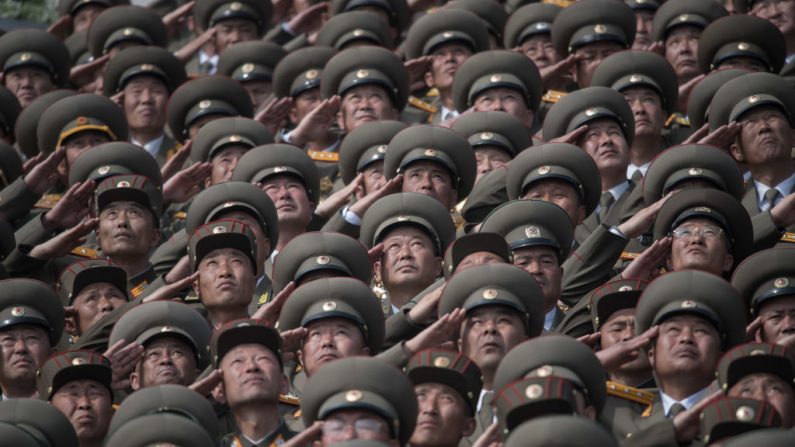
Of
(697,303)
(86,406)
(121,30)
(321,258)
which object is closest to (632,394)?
(697,303)

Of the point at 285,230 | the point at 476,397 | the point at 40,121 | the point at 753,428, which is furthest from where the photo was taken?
the point at 40,121

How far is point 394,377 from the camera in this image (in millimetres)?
15547

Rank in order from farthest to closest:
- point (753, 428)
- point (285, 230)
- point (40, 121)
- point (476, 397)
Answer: point (40, 121)
point (285, 230)
point (476, 397)
point (753, 428)

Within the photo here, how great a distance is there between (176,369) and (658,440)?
3.44 meters

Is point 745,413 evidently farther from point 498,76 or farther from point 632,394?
point 498,76

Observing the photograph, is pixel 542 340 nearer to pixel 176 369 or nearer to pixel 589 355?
pixel 589 355

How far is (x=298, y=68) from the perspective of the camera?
2214cm

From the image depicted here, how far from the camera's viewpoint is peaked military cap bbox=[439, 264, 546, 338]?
1677 centimetres

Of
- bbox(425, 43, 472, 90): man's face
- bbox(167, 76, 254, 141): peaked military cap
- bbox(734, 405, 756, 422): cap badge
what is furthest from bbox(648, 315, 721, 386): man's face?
bbox(167, 76, 254, 141): peaked military cap

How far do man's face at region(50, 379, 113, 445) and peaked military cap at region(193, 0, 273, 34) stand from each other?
746 cm

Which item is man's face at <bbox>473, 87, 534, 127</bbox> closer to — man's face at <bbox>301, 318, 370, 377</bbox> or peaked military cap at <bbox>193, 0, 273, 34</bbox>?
peaked military cap at <bbox>193, 0, 273, 34</bbox>

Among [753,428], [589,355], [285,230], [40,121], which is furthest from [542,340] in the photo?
[40,121]

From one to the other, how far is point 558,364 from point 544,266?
2138mm

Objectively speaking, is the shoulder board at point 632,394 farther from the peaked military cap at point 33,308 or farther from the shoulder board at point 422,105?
the shoulder board at point 422,105
